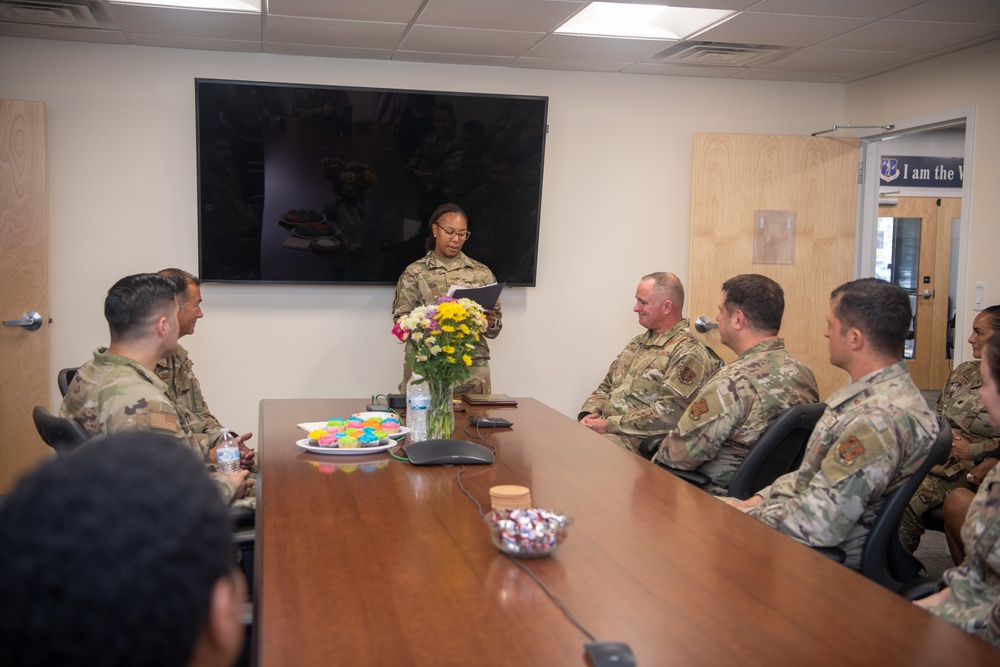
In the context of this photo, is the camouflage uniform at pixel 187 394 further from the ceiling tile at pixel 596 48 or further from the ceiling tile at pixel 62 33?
the ceiling tile at pixel 596 48

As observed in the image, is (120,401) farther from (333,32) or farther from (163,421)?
(333,32)

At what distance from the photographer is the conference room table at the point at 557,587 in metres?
1.45

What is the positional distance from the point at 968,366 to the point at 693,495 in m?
2.38

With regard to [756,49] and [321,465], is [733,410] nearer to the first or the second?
[321,465]

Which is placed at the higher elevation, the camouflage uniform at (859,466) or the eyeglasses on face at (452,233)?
the eyeglasses on face at (452,233)

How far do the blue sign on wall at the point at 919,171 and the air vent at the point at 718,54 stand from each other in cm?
450

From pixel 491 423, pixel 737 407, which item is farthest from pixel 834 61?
pixel 491 423

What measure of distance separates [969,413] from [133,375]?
3421mm

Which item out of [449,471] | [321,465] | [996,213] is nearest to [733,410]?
[449,471]

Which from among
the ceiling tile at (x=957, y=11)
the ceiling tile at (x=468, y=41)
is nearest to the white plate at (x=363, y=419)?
the ceiling tile at (x=468, y=41)

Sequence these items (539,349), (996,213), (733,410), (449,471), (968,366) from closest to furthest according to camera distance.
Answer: (449,471)
(733,410)
(968,366)
(996,213)
(539,349)

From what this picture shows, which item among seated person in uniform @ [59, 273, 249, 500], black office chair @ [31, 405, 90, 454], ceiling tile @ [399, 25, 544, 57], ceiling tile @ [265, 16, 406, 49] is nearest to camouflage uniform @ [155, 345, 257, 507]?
seated person in uniform @ [59, 273, 249, 500]

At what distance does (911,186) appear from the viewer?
9.38 m

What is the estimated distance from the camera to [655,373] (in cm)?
418
